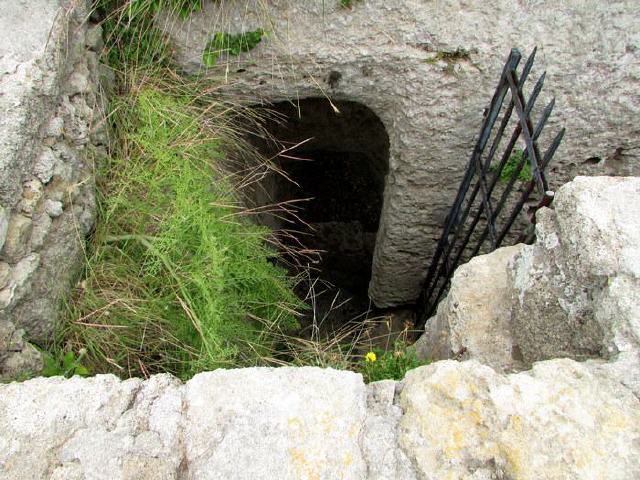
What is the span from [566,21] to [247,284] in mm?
2005

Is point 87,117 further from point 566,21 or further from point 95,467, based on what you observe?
point 566,21

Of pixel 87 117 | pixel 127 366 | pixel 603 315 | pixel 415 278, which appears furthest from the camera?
pixel 415 278

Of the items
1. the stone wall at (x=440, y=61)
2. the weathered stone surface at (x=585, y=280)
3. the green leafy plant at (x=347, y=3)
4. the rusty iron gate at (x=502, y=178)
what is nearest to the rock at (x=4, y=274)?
the stone wall at (x=440, y=61)

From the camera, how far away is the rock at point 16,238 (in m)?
1.75

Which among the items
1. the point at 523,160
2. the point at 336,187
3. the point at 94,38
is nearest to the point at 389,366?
the point at 523,160

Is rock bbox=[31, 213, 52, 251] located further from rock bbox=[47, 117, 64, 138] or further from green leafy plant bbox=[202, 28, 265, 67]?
green leafy plant bbox=[202, 28, 265, 67]

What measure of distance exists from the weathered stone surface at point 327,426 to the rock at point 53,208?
2.71 feet

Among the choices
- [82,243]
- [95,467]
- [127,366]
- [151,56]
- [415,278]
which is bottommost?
[415,278]

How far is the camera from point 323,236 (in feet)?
17.3

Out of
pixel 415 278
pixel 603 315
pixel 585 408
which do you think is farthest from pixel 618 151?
pixel 585 408

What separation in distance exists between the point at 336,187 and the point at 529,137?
11.5ft

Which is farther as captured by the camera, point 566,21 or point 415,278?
point 415,278

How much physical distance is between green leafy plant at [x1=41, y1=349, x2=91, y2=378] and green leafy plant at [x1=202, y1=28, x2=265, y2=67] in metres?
1.53

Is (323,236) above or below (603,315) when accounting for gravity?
below
